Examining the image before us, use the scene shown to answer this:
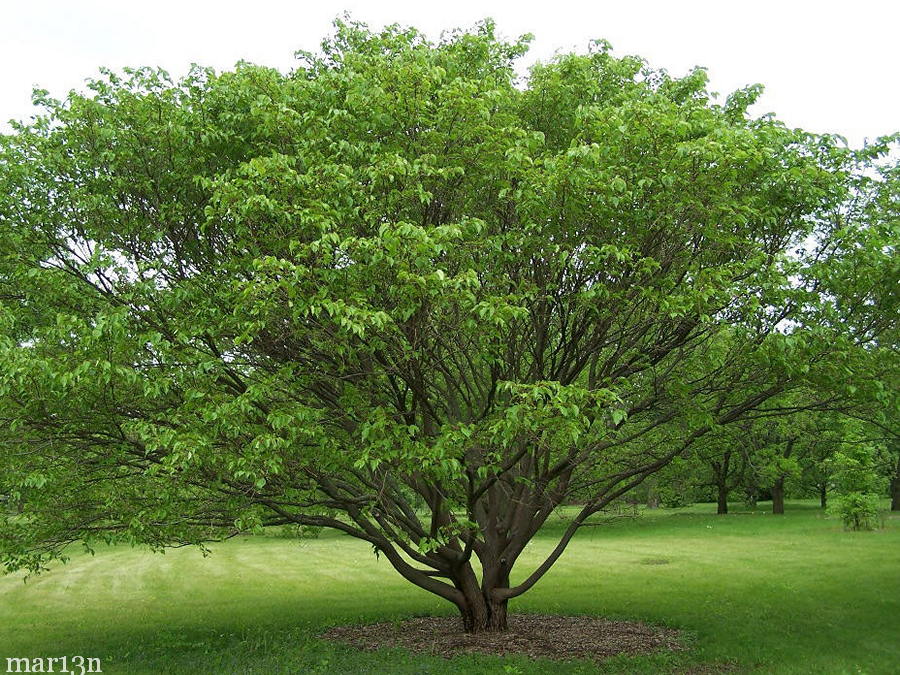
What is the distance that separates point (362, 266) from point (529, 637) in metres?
10.4

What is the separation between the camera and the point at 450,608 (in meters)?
20.4

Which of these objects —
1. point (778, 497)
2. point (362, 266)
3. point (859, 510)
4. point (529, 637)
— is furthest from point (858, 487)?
point (362, 266)

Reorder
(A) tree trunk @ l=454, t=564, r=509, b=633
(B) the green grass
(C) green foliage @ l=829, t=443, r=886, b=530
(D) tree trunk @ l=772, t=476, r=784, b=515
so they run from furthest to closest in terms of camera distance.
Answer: (D) tree trunk @ l=772, t=476, r=784, b=515 → (C) green foliage @ l=829, t=443, r=886, b=530 → (A) tree trunk @ l=454, t=564, r=509, b=633 → (B) the green grass

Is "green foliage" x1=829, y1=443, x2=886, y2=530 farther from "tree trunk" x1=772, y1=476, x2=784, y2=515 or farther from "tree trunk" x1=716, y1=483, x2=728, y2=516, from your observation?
"tree trunk" x1=716, y1=483, x2=728, y2=516

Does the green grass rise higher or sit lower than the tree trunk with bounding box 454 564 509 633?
lower

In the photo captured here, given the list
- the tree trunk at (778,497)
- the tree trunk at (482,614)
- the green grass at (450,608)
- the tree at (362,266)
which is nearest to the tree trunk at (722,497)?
the tree trunk at (778,497)

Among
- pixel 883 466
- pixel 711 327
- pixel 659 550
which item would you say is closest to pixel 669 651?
pixel 711 327

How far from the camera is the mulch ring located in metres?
14.3

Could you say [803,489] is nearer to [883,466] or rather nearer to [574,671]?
[883,466]

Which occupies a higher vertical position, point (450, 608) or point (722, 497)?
point (450, 608)

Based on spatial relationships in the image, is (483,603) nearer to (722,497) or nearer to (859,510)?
(859,510)

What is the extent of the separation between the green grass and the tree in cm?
A: 389

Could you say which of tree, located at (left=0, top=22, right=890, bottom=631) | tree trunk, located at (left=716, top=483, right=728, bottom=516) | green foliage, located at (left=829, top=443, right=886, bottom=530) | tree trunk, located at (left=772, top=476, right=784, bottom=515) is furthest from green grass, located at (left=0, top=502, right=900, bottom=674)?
tree trunk, located at (left=716, top=483, right=728, bottom=516)

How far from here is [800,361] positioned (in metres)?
10.9
